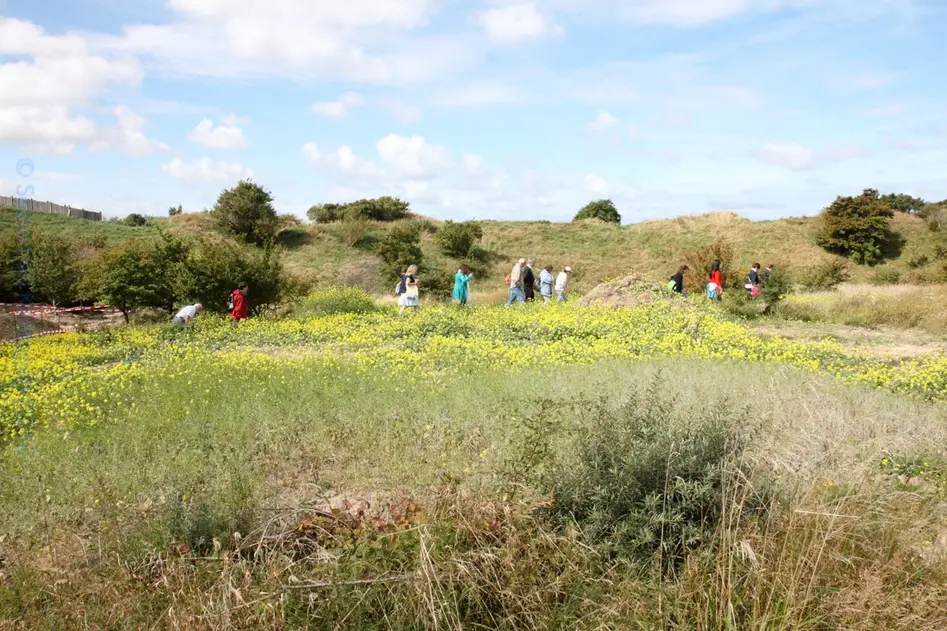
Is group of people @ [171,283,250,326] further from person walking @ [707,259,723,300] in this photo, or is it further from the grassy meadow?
person walking @ [707,259,723,300]

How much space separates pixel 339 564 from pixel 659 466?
6.30 feet

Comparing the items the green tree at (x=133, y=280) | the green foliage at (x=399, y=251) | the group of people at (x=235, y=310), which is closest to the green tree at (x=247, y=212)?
the green foliage at (x=399, y=251)

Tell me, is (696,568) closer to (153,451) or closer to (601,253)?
(153,451)

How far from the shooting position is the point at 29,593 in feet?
→ 11.4

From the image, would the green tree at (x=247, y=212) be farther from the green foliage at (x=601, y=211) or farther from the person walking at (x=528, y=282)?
the green foliage at (x=601, y=211)

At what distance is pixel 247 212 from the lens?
4053 cm

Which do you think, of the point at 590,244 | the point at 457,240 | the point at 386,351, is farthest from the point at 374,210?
the point at 386,351

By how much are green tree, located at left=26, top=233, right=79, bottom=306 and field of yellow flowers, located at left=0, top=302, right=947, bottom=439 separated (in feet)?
37.4

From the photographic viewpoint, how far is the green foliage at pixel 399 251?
35219mm

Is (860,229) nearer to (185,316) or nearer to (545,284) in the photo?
(545,284)

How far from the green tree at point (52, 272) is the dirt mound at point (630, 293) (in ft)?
59.0

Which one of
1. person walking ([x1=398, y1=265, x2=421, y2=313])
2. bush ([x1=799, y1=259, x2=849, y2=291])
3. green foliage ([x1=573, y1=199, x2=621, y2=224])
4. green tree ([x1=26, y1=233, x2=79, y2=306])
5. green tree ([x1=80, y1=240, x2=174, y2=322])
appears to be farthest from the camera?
green foliage ([x1=573, y1=199, x2=621, y2=224])

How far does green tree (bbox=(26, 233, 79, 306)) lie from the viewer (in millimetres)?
23328

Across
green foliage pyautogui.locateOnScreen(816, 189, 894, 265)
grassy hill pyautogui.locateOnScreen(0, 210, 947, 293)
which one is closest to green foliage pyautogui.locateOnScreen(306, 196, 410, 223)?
grassy hill pyautogui.locateOnScreen(0, 210, 947, 293)
